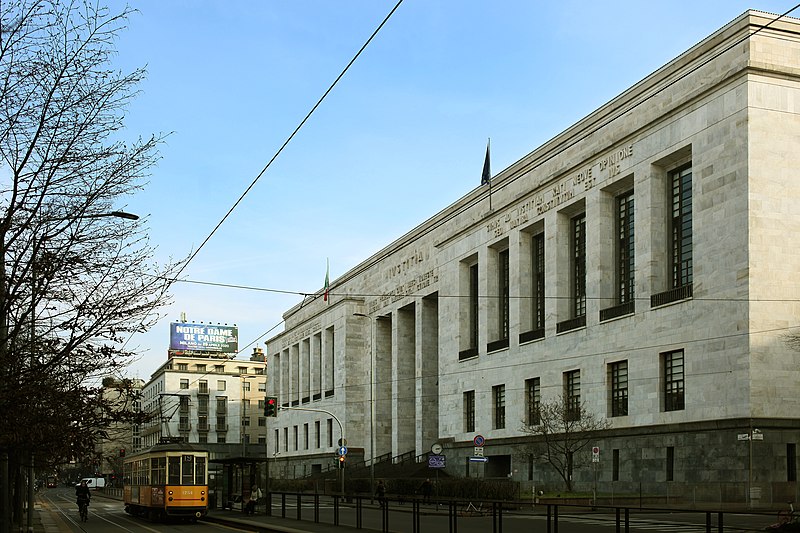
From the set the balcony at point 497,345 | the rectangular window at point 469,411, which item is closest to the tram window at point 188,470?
the balcony at point 497,345

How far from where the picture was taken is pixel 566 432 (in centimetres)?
4969

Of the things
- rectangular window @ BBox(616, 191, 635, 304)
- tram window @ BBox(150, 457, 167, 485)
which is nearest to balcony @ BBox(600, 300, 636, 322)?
rectangular window @ BBox(616, 191, 635, 304)

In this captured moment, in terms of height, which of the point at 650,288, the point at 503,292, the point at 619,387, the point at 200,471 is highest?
the point at 503,292

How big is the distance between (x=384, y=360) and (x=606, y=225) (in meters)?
38.8

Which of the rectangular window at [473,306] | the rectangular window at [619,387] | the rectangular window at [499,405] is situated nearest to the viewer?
the rectangular window at [619,387]

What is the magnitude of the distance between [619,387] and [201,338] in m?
103

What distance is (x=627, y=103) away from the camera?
170 ft

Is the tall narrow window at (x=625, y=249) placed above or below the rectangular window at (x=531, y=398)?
above

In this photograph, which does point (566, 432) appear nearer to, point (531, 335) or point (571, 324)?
point (571, 324)

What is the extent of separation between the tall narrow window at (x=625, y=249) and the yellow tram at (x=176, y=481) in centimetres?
2434

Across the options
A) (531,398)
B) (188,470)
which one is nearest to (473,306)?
(531,398)

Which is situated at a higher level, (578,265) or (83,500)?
(578,265)

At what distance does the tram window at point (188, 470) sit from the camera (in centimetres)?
3650

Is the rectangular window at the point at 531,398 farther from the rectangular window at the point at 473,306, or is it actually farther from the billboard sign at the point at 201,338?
the billboard sign at the point at 201,338
